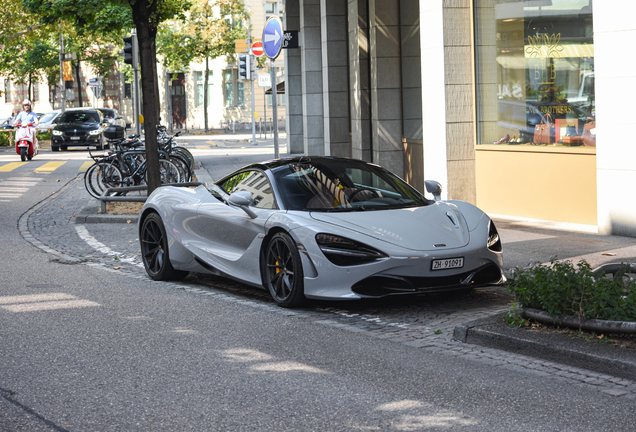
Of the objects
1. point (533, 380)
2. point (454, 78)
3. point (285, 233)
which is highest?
point (454, 78)

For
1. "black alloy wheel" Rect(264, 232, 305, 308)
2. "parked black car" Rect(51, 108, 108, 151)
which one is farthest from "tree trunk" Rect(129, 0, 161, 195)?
"parked black car" Rect(51, 108, 108, 151)

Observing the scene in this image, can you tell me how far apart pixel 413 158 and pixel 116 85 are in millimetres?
58902

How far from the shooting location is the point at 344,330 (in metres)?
6.42

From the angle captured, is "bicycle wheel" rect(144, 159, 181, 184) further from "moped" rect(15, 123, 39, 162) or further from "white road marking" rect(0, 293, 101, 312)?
"moped" rect(15, 123, 39, 162)

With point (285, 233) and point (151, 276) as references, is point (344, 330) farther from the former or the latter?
point (151, 276)

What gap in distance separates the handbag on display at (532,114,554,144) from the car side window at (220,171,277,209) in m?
5.17

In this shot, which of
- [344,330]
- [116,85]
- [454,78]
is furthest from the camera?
[116,85]

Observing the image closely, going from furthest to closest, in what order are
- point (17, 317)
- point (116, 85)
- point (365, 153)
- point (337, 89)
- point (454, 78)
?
point (116, 85) → point (337, 89) → point (365, 153) → point (454, 78) → point (17, 317)

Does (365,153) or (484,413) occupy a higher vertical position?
(365,153)

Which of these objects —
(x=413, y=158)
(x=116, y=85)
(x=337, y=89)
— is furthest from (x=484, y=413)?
(x=116, y=85)

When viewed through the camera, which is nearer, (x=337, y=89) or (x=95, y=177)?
(x=95, y=177)

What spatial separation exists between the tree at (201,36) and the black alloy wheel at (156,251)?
46.2 metres

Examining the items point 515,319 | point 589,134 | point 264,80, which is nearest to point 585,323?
point 515,319

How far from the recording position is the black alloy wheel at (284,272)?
22.6 feet
